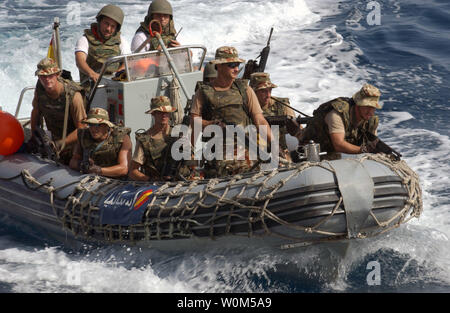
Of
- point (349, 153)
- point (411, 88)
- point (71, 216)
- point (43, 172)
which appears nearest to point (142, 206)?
point (71, 216)

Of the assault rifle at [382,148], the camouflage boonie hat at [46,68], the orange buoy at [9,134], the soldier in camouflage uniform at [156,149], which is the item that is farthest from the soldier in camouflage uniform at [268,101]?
the orange buoy at [9,134]

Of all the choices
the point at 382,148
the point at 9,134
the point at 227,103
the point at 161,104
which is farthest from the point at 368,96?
the point at 9,134

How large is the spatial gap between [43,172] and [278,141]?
85.7 inches

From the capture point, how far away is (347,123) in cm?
588

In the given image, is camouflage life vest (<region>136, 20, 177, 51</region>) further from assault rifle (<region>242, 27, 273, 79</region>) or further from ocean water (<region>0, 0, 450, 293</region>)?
ocean water (<region>0, 0, 450, 293</region>)

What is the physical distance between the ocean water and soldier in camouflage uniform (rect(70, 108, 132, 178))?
686mm

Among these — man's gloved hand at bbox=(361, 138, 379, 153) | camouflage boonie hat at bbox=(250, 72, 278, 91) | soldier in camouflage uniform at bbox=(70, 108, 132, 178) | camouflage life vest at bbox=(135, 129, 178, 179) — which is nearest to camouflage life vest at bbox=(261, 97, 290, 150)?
camouflage boonie hat at bbox=(250, 72, 278, 91)

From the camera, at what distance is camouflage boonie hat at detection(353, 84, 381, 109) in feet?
18.4

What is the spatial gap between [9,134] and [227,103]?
7.74 ft

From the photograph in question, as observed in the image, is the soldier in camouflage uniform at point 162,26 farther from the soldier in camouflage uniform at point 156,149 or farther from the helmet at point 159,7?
the soldier in camouflage uniform at point 156,149

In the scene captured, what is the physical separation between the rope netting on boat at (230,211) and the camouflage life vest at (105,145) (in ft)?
0.77

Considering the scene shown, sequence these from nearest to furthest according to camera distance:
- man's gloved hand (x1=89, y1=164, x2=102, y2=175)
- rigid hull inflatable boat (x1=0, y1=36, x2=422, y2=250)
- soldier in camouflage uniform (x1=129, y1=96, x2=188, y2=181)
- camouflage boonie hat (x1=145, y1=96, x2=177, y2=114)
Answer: rigid hull inflatable boat (x1=0, y1=36, x2=422, y2=250), camouflage boonie hat (x1=145, y1=96, x2=177, y2=114), soldier in camouflage uniform (x1=129, y1=96, x2=188, y2=181), man's gloved hand (x1=89, y1=164, x2=102, y2=175)

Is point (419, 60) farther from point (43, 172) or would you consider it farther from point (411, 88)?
A: point (43, 172)

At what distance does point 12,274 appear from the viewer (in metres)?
6.18
